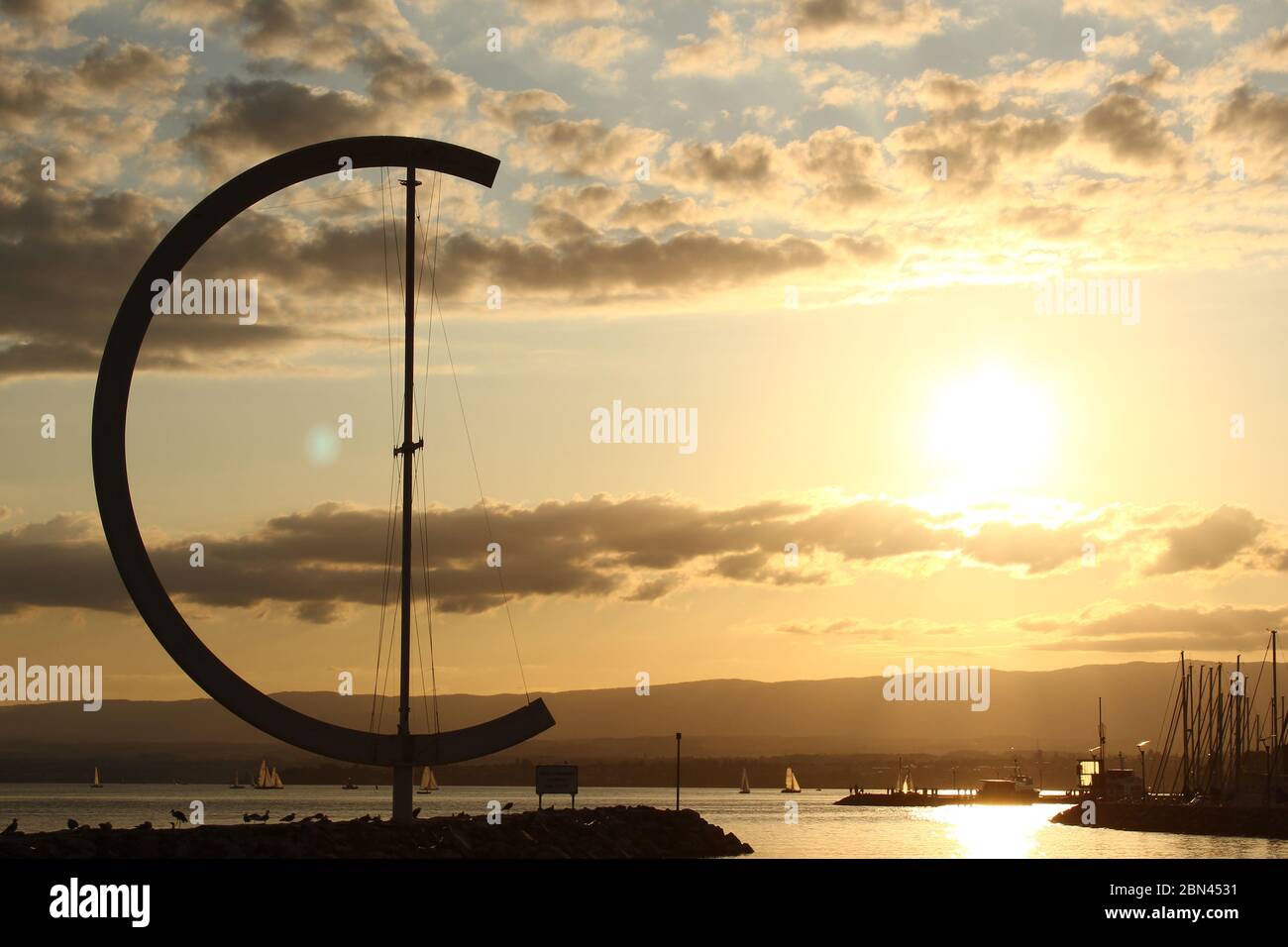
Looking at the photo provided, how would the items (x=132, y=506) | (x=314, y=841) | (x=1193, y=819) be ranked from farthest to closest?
(x=1193, y=819) → (x=314, y=841) → (x=132, y=506)

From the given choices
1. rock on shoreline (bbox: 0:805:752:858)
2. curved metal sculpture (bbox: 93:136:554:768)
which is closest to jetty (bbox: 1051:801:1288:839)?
rock on shoreline (bbox: 0:805:752:858)

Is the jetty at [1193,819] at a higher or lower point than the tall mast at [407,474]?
lower

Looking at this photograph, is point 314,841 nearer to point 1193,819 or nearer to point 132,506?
point 132,506

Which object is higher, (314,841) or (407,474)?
(407,474)

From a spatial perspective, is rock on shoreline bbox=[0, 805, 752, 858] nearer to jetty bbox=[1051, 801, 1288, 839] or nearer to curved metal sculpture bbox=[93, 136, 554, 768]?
curved metal sculpture bbox=[93, 136, 554, 768]

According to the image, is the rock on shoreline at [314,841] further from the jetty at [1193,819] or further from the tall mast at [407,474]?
the jetty at [1193,819]

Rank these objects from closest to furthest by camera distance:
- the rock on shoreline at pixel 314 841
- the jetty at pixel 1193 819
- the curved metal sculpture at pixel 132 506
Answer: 1. the curved metal sculpture at pixel 132 506
2. the rock on shoreline at pixel 314 841
3. the jetty at pixel 1193 819

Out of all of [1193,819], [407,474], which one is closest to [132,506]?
[407,474]

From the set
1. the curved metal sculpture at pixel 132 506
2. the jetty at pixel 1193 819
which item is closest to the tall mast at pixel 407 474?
the curved metal sculpture at pixel 132 506

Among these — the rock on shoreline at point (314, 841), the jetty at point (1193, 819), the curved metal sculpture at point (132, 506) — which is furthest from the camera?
the jetty at point (1193, 819)

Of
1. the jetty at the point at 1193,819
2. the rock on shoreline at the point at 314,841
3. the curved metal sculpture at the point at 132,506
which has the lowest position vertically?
the jetty at the point at 1193,819

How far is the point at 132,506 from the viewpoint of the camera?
105 ft

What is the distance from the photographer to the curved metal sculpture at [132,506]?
31.9 meters
